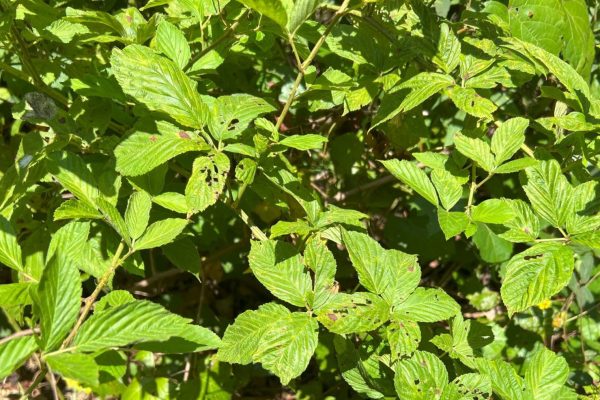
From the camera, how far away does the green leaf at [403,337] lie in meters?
1.16

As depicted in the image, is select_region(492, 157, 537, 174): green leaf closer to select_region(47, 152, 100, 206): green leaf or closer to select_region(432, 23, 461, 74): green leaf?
select_region(432, 23, 461, 74): green leaf

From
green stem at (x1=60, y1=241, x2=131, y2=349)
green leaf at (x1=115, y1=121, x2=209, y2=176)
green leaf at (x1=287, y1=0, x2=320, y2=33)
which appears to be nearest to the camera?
green stem at (x1=60, y1=241, x2=131, y2=349)

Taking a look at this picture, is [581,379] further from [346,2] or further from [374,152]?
[346,2]

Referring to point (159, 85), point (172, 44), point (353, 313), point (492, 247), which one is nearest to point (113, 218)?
point (159, 85)

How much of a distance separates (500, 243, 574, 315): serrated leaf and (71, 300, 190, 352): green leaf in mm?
640

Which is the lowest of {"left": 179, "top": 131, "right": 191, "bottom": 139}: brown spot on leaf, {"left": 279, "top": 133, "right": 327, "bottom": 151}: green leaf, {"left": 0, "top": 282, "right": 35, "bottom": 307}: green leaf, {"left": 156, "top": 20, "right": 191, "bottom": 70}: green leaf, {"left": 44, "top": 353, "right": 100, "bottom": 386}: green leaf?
{"left": 0, "top": 282, "right": 35, "bottom": 307}: green leaf

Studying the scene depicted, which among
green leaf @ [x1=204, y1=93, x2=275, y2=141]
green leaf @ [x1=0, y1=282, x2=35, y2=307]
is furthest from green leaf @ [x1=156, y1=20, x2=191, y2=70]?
green leaf @ [x1=0, y1=282, x2=35, y2=307]

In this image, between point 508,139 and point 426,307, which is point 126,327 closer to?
point 426,307

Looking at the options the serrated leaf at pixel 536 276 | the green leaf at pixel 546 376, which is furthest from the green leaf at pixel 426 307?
the green leaf at pixel 546 376

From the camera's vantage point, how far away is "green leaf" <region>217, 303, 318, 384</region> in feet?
3.73

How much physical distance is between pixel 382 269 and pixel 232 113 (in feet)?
1.49

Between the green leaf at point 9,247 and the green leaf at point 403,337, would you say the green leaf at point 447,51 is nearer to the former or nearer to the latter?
the green leaf at point 403,337

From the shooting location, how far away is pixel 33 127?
226cm

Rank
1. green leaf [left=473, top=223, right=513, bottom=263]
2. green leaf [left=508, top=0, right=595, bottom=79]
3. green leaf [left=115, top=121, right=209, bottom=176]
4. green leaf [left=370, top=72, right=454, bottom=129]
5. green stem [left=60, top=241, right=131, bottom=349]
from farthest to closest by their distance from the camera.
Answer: green leaf [left=473, top=223, right=513, bottom=263]
green leaf [left=508, top=0, right=595, bottom=79]
green leaf [left=370, top=72, right=454, bottom=129]
green leaf [left=115, top=121, right=209, bottom=176]
green stem [left=60, top=241, right=131, bottom=349]
